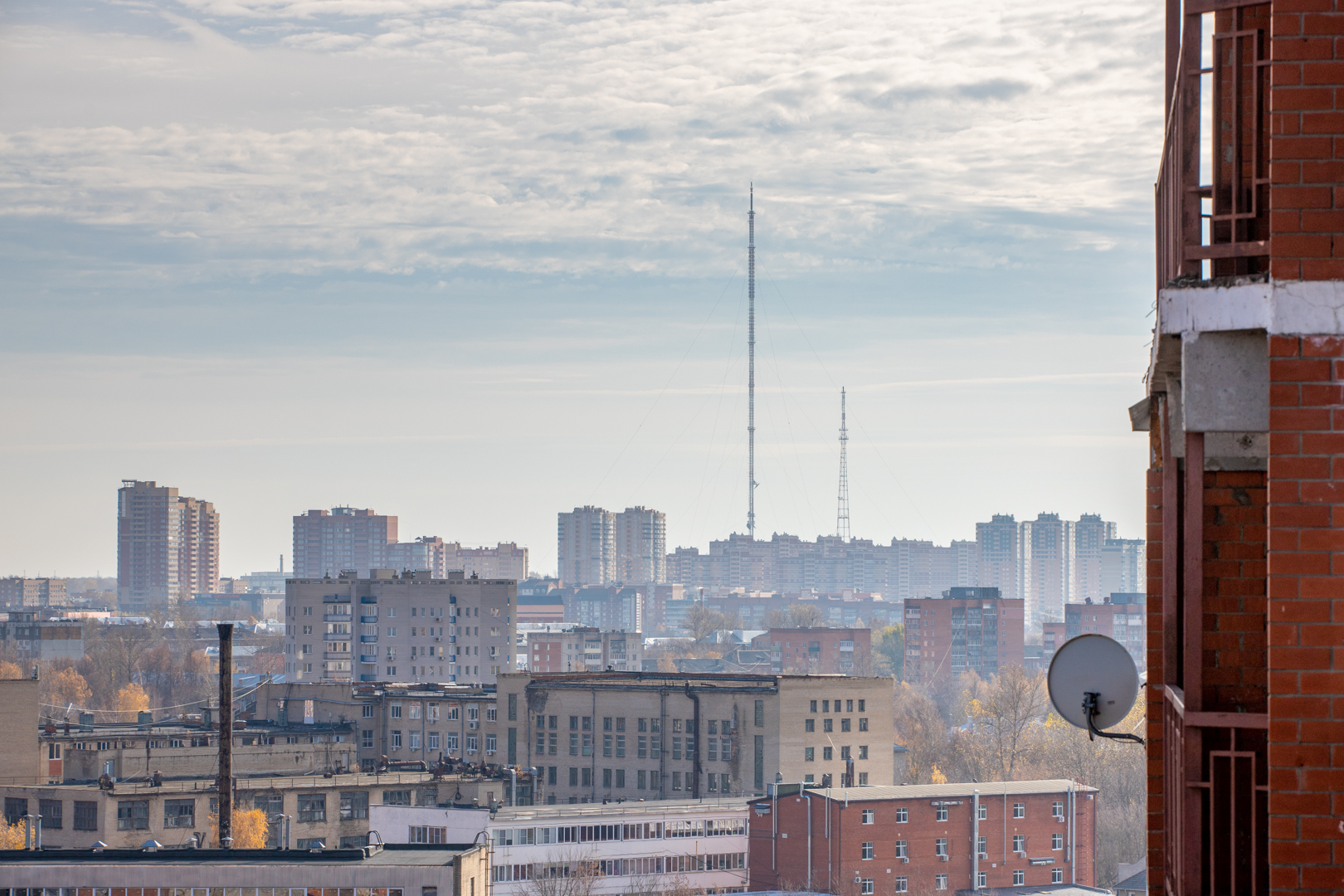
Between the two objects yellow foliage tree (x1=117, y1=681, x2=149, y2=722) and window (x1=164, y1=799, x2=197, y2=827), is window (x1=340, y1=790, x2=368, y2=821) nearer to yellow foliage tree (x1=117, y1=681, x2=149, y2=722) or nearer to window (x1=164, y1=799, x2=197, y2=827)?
window (x1=164, y1=799, x2=197, y2=827)

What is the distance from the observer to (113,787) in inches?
2005

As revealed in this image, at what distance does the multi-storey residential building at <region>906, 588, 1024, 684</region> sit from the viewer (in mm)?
142750

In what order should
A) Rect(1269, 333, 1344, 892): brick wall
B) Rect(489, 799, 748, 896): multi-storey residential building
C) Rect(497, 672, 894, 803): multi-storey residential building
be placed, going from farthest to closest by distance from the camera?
1. Rect(497, 672, 894, 803): multi-storey residential building
2. Rect(489, 799, 748, 896): multi-storey residential building
3. Rect(1269, 333, 1344, 892): brick wall

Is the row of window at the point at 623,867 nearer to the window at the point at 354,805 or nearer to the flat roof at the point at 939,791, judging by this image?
the flat roof at the point at 939,791

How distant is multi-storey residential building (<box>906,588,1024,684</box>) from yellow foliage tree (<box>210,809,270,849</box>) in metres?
96.8

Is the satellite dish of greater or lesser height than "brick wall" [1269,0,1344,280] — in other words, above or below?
below

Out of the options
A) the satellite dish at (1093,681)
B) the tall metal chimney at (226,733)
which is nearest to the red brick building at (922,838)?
the tall metal chimney at (226,733)

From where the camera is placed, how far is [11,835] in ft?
168

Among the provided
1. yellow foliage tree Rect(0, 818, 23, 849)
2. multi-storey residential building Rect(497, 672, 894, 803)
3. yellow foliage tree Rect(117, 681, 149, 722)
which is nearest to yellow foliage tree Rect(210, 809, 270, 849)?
yellow foliage tree Rect(0, 818, 23, 849)

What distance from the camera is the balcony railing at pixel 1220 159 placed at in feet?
15.8

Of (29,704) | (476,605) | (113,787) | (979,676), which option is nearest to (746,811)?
(113,787)

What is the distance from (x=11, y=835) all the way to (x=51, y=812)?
142 centimetres

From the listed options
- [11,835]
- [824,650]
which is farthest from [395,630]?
[11,835]

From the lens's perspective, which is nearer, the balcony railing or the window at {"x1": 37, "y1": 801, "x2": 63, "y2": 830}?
the balcony railing
